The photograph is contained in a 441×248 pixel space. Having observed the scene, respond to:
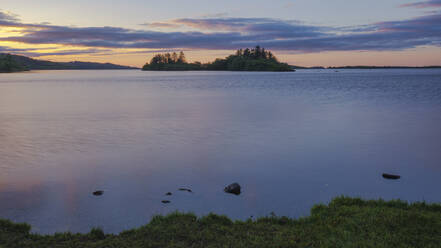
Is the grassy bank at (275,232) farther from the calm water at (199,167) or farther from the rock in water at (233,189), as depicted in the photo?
the rock in water at (233,189)

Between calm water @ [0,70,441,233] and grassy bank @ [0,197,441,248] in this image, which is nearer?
grassy bank @ [0,197,441,248]

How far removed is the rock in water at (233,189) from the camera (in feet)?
42.2

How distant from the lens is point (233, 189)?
1287 centimetres

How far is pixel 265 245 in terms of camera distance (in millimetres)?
8125

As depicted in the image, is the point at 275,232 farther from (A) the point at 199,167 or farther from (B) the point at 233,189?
(A) the point at 199,167

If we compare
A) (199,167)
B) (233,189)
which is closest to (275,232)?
(233,189)

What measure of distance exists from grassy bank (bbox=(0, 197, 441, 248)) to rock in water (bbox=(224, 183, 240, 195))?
9.69 feet

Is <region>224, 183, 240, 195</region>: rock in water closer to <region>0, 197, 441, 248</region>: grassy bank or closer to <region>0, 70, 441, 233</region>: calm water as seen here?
<region>0, 70, 441, 233</region>: calm water

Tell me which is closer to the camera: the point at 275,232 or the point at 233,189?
the point at 275,232

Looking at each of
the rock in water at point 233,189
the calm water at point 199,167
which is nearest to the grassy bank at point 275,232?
the calm water at point 199,167

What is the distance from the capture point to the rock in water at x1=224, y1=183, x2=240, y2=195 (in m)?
12.9

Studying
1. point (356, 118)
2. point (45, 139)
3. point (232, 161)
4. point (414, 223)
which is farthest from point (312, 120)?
point (414, 223)

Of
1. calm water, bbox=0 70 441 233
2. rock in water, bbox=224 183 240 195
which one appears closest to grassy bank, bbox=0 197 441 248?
calm water, bbox=0 70 441 233

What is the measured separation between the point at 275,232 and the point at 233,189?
162 inches
